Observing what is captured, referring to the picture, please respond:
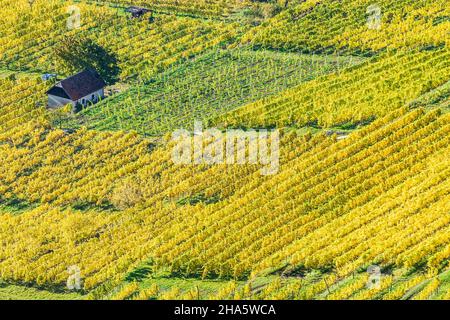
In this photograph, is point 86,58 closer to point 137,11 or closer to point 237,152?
point 137,11

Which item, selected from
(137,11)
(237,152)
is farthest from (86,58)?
(237,152)

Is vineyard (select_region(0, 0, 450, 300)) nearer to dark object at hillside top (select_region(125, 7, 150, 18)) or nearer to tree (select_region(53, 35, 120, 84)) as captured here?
tree (select_region(53, 35, 120, 84))

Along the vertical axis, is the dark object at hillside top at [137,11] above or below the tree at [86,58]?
above

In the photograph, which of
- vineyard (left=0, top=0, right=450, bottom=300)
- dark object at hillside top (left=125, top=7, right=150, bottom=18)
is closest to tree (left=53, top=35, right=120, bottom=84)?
vineyard (left=0, top=0, right=450, bottom=300)

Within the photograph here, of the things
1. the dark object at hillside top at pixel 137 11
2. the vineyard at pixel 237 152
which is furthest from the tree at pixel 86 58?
the dark object at hillside top at pixel 137 11

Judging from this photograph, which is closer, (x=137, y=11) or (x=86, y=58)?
(x=86, y=58)

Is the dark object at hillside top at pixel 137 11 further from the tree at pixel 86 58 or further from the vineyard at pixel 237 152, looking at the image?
the tree at pixel 86 58
